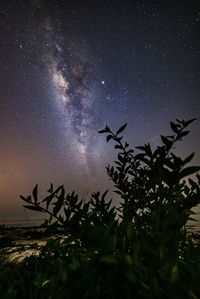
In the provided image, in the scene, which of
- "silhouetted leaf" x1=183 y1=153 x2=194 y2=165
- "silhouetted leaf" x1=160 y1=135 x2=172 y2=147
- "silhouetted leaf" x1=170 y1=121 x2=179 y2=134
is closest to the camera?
"silhouetted leaf" x1=183 y1=153 x2=194 y2=165

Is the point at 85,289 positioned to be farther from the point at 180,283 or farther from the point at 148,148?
the point at 148,148

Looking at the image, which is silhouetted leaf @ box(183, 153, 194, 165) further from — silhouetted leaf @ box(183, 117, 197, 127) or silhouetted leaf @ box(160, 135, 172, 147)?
silhouetted leaf @ box(183, 117, 197, 127)

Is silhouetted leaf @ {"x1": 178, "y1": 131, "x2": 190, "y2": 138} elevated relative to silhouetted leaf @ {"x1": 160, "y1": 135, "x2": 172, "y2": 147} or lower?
elevated

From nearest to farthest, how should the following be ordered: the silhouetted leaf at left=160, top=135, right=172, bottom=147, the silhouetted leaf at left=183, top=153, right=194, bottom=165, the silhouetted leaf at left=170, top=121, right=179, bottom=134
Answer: the silhouetted leaf at left=183, top=153, right=194, bottom=165 → the silhouetted leaf at left=160, top=135, right=172, bottom=147 → the silhouetted leaf at left=170, top=121, right=179, bottom=134

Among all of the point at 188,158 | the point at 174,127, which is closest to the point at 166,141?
the point at 174,127

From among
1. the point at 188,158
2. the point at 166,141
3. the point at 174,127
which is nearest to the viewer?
the point at 188,158

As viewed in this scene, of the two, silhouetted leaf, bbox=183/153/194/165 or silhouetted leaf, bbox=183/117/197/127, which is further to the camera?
silhouetted leaf, bbox=183/117/197/127

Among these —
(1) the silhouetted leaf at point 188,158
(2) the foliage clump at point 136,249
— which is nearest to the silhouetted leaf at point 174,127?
(2) the foliage clump at point 136,249

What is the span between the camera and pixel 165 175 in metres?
1.56

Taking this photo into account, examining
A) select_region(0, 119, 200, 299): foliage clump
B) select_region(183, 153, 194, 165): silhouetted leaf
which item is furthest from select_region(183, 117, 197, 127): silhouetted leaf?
select_region(183, 153, 194, 165): silhouetted leaf

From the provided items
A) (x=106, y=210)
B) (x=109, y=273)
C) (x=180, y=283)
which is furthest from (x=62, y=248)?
(x=180, y=283)

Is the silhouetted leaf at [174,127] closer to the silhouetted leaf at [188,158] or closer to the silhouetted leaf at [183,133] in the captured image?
the silhouetted leaf at [183,133]

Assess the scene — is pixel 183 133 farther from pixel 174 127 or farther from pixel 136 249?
pixel 136 249

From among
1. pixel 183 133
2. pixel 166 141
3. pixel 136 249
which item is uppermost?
pixel 183 133
